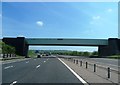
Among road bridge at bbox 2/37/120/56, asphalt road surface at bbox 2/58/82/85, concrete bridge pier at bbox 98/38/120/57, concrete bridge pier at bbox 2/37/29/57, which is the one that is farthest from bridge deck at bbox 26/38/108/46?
asphalt road surface at bbox 2/58/82/85

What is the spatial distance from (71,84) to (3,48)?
234ft

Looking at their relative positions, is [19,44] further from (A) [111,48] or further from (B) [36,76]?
(B) [36,76]

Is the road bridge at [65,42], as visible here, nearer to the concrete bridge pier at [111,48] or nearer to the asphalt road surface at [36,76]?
the concrete bridge pier at [111,48]

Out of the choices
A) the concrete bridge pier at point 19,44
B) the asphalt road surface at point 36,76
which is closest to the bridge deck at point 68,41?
the concrete bridge pier at point 19,44

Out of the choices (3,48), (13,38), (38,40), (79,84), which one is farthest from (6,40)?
(79,84)

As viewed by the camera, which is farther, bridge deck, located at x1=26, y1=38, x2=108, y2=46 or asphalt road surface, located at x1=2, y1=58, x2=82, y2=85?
bridge deck, located at x1=26, y1=38, x2=108, y2=46

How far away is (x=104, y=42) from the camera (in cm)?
10212

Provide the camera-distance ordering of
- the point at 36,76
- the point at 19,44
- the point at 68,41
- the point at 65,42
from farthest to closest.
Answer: the point at 19,44, the point at 65,42, the point at 68,41, the point at 36,76

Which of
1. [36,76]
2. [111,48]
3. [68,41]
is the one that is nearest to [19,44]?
[68,41]

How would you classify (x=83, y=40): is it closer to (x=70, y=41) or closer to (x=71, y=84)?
(x=70, y=41)

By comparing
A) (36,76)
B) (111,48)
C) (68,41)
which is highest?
(68,41)

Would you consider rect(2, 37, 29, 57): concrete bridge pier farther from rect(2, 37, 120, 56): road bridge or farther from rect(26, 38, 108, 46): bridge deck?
rect(26, 38, 108, 46): bridge deck

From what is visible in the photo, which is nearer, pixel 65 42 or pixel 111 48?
pixel 65 42

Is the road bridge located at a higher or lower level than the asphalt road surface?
higher
